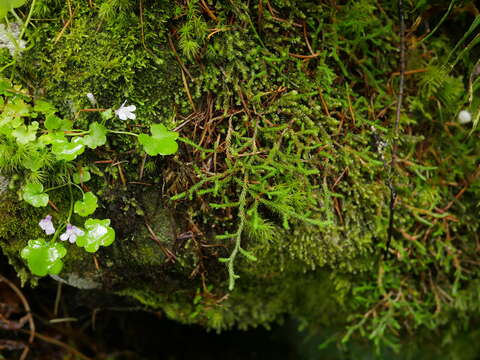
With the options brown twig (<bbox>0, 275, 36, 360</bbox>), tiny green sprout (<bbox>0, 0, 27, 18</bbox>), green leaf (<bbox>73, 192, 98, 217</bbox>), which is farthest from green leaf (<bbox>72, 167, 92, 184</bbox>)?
brown twig (<bbox>0, 275, 36, 360</bbox>)

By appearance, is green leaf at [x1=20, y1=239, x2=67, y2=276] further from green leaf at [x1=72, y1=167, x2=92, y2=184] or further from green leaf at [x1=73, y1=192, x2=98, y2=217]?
green leaf at [x1=72, y1=167, x2=92, y2=184]

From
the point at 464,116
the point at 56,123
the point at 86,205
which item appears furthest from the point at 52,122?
the point at 464,116

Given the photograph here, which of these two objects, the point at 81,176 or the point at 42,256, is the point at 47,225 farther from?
the point at 81,176

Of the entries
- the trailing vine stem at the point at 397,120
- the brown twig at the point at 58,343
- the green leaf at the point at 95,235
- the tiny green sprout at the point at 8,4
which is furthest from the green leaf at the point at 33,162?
the trailing vine stem at the point at 397,120

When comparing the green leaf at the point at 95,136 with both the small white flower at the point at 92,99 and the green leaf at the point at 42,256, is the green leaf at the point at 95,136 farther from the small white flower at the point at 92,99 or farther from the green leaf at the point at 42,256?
the green leaf at the point at 42,256

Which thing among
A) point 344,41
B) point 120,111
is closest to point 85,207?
point 120,111

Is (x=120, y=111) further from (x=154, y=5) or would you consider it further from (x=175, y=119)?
(x=154, y=5)
